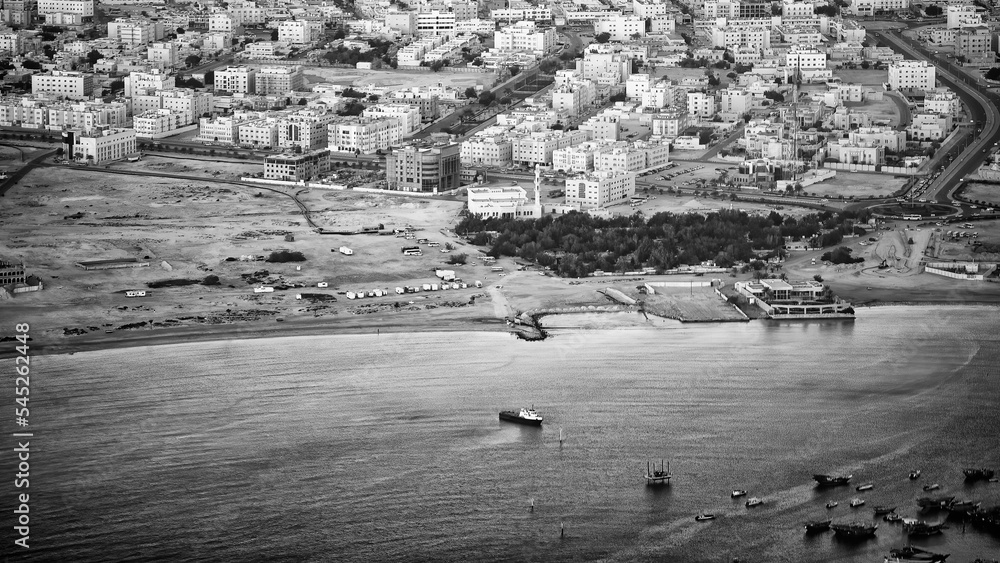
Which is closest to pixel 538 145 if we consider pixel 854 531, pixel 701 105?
pixel 701 105

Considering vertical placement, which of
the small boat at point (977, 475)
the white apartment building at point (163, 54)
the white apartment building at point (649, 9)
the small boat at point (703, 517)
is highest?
the white apartment building at point (649, 9)

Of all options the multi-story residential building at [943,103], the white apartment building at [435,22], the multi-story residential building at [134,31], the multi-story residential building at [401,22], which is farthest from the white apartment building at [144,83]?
the multi-story residential building at [943,103]

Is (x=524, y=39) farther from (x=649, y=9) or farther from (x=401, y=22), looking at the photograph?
(x=649, y=9)

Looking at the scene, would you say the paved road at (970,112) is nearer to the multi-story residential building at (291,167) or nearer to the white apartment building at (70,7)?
the multi-story residential building at (291,167)

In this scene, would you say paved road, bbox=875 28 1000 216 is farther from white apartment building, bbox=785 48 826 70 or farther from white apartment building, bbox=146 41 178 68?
white apartment building, bbox=146 41 178 68

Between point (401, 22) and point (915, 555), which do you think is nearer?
point (915, 555)
